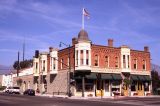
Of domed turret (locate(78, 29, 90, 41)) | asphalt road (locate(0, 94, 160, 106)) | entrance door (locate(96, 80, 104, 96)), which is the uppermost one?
domed turret (locate(78, 29, 90, 41))

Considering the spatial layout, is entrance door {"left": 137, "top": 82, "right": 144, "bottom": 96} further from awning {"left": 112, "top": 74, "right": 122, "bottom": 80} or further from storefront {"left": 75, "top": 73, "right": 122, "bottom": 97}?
awning {"left": 112, "top": 74, "right": 122, "bottom": 80}

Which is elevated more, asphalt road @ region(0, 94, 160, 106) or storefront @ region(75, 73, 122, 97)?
storefront @ region(75, 73, 122, 97)

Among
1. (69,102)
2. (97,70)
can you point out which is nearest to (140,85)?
(97,70)

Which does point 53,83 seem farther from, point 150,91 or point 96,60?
point 150,91

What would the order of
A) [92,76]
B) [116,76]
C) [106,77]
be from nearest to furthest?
1. [92,76]
2. [106,77]
3. [116,76]

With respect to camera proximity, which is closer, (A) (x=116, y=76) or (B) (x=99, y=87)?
(B) (x=99, y=87)

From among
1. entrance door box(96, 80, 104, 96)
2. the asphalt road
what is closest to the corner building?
entrance door box(96, 80, 104, 96)

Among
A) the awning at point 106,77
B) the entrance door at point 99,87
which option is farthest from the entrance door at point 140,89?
the entrance door at point 99,87

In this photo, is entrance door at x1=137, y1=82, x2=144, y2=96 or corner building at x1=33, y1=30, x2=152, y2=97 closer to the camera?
corner building at x1=33, y1=30, x2=152, y2=97

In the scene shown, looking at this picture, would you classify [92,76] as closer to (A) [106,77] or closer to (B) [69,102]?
(A) [106,77]

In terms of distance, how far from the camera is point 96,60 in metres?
58.2

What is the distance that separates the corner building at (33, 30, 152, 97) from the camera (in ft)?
185

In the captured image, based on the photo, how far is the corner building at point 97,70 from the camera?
56.3 metres

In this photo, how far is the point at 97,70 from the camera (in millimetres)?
57719
